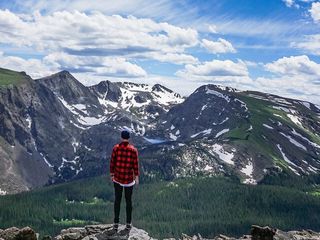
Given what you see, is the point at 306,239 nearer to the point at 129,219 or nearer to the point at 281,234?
the point at 281,234

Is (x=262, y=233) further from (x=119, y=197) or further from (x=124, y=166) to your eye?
(x=124, y=166)

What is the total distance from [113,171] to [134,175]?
1.50 metres

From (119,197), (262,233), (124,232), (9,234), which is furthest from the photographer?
(262,233)

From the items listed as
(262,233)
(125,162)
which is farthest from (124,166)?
(262,233)

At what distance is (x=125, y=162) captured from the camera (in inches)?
1457

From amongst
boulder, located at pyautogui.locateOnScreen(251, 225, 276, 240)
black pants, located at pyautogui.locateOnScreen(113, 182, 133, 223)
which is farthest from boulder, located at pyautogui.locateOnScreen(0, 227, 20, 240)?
boulder, located at pyautogui.locateOnScreen(251, 225, 276, 240)

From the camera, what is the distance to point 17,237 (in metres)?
38.1

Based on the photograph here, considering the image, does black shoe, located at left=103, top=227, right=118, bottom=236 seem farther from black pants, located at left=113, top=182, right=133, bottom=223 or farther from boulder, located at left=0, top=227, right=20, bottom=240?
boulder, located at left=0, top=227, right=20, bottom=240

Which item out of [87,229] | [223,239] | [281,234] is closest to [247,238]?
[281,234]

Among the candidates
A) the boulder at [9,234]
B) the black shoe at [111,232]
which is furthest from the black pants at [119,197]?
the boulder at [9,234]

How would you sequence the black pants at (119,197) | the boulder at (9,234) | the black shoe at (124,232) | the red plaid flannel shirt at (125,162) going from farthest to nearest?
the boulder at (9,234) < the black pants at (119,197) < the red plaid flannel shirt at (125,162) < the black shoe at (124,232)

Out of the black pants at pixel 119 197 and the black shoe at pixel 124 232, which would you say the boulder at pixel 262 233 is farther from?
the black shoe at pixel 124 232

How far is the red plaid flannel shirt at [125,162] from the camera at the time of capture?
121 ft

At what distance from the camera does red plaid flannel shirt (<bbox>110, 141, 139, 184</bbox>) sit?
36.9 meters
